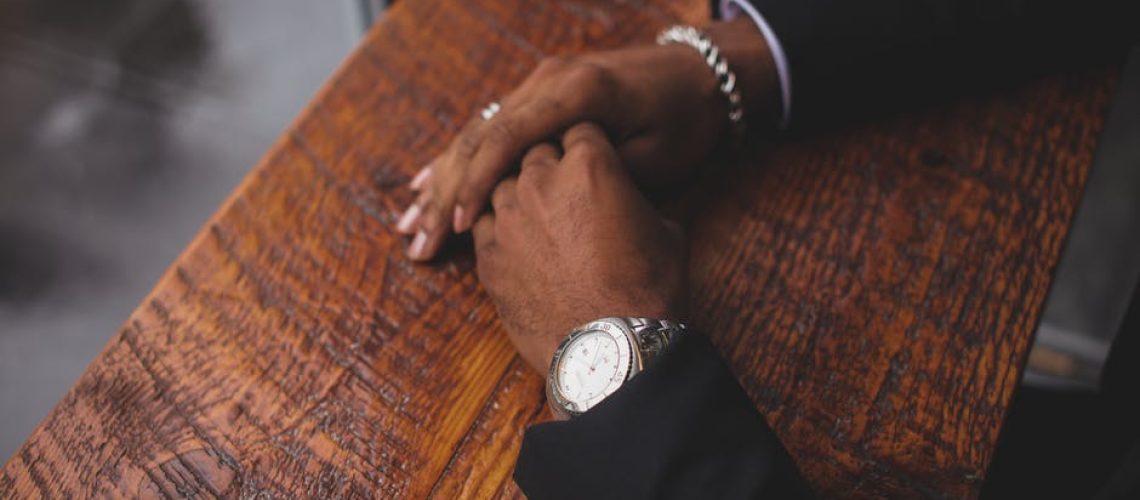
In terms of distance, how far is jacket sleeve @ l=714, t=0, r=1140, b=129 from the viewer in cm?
87

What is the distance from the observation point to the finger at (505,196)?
0.77 meters

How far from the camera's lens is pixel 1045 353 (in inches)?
63.0

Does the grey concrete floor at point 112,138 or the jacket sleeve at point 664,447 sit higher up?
the grey concrete floor at point 112,138

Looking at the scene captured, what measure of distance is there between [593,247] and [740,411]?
0.18m

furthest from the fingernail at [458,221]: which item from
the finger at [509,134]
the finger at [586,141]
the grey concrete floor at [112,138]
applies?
the grey concrete floor at [112,138]

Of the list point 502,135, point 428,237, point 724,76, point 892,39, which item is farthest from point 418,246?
point 892,39

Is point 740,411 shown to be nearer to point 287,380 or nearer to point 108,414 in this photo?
point 287,380

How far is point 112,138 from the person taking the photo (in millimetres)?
2033

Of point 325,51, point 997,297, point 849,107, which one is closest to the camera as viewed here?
point 997,297

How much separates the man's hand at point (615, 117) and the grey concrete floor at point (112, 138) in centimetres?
101

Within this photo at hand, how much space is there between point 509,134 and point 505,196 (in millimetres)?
56

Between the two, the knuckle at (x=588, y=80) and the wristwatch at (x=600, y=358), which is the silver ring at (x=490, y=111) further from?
the wristwatch at (x=600, y=358)

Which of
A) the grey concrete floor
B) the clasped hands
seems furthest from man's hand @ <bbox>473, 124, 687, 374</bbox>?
the grey concrete floor

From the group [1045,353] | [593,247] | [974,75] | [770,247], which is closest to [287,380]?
[593,247]
